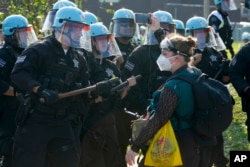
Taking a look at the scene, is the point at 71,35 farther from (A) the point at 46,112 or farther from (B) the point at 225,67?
(B) the point at 225,67

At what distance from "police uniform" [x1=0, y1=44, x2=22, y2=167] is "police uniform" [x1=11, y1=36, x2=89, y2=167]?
65 cm

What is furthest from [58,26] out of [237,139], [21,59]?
[237,139]

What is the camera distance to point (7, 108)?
6809 millimetres

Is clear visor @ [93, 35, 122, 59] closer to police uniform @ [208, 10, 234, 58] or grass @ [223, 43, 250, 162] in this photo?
grass @ [223, 43, 250, 162]

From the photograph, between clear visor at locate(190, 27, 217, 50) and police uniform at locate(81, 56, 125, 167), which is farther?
clear visor at locate(190, 27, 217, 50)

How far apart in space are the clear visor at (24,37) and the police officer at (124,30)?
1.57 m

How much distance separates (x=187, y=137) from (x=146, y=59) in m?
2.26

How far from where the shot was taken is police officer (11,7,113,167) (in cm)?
588

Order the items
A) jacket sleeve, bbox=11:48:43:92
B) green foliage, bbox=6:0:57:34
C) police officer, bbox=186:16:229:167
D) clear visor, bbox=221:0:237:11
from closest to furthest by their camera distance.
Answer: jacket sleeve, bbox=11:48:43:92
police officer, bbox=186:16:229:167
green foliage, bbox=6:0:57:34
clear visor, bbox=221:0:237:11

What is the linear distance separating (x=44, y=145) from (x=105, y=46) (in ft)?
6.38

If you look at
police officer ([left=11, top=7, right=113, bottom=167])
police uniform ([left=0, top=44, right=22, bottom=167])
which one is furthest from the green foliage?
A: police officer ([left=11, top=7, right=113, bottom=167])

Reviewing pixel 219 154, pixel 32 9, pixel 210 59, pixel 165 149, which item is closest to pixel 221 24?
pixel 32 9

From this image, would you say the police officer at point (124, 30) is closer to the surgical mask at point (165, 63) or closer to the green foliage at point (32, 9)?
the green foliage at point (32, 9)

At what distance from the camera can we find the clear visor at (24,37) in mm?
6910
